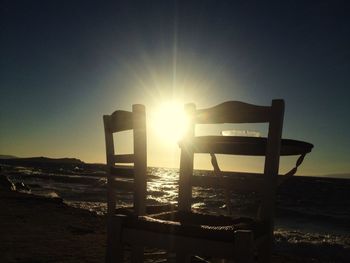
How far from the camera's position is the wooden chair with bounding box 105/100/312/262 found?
1.86 m

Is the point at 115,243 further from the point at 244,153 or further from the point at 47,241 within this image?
the point at 47,241

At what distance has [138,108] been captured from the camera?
2.57m

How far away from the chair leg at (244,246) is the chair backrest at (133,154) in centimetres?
101

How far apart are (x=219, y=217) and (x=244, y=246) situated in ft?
2.40

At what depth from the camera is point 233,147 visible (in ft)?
8.34

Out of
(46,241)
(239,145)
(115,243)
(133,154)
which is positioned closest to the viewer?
(115,243)

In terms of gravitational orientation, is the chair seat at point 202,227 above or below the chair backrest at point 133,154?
below

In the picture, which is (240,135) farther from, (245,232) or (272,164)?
(245,232)

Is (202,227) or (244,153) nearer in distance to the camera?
(202,227)

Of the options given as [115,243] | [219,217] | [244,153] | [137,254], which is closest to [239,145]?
[244,153]

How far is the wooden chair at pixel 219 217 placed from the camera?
73.2 inches

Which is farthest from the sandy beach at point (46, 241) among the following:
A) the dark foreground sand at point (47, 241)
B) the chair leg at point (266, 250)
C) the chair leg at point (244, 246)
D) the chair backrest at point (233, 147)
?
Result: the chair leg at point (244, 246)

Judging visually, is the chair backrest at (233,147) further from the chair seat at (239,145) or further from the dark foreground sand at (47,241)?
the dark foreground sand at (47,241)

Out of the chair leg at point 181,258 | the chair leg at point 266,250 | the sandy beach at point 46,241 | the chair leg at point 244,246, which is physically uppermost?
the chair leg at point 244,246
